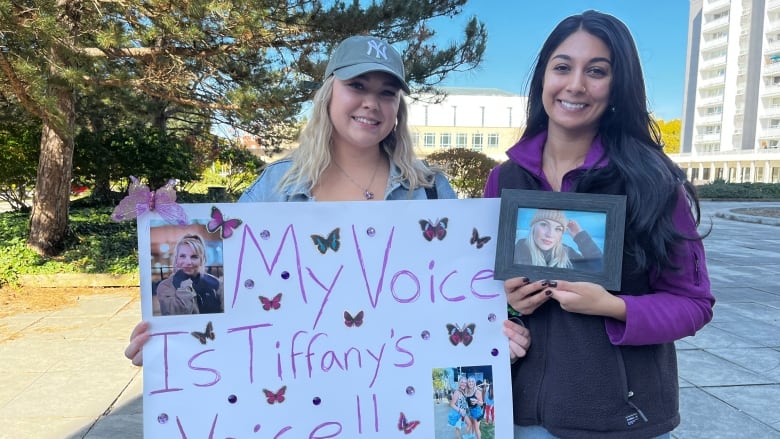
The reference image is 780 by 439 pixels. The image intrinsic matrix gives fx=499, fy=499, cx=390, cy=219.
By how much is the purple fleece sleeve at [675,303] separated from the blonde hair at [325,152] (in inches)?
29.8

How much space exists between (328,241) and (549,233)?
616 millimetres

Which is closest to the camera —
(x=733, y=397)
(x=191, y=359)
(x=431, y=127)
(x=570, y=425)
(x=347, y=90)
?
(x=570, y=425)

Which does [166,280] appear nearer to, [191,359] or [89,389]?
[191,359]

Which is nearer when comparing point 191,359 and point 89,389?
point 191,359

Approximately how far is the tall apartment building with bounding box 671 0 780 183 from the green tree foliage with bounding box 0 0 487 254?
52.7 meters

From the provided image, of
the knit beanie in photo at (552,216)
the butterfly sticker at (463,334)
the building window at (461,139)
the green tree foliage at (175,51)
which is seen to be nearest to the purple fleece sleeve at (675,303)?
the knit beanie in photo at (552,216)

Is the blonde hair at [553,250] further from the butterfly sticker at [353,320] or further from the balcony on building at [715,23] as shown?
the balcony on building at [715,23]

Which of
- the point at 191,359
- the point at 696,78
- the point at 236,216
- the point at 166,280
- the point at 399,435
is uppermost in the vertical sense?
the point at 696,78

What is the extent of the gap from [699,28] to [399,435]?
75753 mm

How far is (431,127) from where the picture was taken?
2415 inches

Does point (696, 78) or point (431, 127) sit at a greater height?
point (696, 78)

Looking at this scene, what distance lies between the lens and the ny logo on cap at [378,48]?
1578 mm

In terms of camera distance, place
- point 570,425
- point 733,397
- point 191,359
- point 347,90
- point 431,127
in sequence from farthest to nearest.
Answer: point 431,127, point 733,397, point 347,90, point 191,359, point 570,425

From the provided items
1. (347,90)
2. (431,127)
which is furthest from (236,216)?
(431,127)
